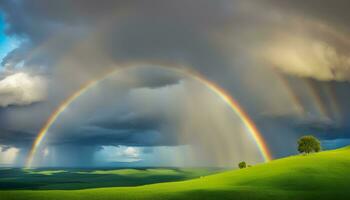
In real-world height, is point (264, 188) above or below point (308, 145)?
below

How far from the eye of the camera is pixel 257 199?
47.5m

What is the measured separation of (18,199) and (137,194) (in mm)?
15548

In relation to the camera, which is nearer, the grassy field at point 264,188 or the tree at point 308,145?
the grassy field at point 264,188

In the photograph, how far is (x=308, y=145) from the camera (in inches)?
4208

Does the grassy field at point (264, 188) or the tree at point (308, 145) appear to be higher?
the tree at point (308, 145)

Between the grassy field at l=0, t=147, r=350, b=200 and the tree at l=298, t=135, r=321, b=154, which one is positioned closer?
the grassy field at l=0, t=147, r=350, b=200

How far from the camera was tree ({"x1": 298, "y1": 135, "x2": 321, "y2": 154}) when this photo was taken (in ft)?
351

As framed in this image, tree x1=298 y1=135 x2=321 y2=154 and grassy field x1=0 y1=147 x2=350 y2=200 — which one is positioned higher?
tree x1=298 y1=135 x2=321 y2=154

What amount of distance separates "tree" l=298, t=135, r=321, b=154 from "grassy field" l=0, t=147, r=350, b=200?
1858cm

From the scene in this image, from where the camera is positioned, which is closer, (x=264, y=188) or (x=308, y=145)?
(x=264, y=188)

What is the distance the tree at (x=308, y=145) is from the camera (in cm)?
10700

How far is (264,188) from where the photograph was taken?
2328 inches

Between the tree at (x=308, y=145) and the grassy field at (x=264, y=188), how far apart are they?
18.6m

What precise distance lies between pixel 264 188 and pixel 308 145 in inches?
2104
